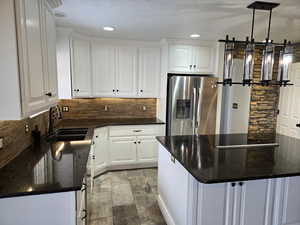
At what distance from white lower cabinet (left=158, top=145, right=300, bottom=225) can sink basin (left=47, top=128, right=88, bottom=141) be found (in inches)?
60.3

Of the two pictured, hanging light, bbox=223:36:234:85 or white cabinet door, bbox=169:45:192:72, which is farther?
white cabinet door, bbox=169:45:192:72

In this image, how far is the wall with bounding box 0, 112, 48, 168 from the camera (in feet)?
5.27

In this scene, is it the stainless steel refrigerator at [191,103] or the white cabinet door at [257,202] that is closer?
the white cabinet door at [257,202]

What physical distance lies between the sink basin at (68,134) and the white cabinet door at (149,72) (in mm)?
1359

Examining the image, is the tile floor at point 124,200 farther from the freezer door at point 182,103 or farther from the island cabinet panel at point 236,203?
the freezer door at point 182,103

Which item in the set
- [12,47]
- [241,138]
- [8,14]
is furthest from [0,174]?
[241,138]

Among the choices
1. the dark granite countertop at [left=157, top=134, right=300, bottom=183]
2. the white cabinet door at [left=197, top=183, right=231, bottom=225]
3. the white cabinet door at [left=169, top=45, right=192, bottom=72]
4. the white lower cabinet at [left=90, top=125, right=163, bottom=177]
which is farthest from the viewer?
the white cabinet door at [left=169, top=45, right=192, bottom=72]

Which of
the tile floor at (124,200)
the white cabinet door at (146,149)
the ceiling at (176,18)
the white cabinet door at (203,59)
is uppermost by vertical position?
the ceiling at (176,18)

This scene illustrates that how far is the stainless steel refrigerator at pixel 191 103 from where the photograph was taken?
132 inches

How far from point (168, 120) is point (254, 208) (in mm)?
2117

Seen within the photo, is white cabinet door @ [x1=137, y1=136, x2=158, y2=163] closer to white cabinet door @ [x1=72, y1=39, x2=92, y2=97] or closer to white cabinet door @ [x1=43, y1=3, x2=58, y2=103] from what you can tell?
white cabinet door @ [x1=72, y1=39, x2=92, y2=97]

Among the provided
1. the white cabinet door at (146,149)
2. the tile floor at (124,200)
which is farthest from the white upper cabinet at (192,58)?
the tile floor at (124,200)

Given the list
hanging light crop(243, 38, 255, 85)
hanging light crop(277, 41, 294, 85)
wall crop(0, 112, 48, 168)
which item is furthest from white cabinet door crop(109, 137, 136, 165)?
hanging light crop(277, 41, 294, 85)

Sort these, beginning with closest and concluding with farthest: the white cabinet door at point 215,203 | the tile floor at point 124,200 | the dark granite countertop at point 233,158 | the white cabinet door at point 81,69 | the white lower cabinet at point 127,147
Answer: the dark granite countertop at point 233,158
the white cabinet door at point 215,203
the tile floor at point 124,200
the white cabinet door at point 81,69
the white lower cabinet at point 127,147
